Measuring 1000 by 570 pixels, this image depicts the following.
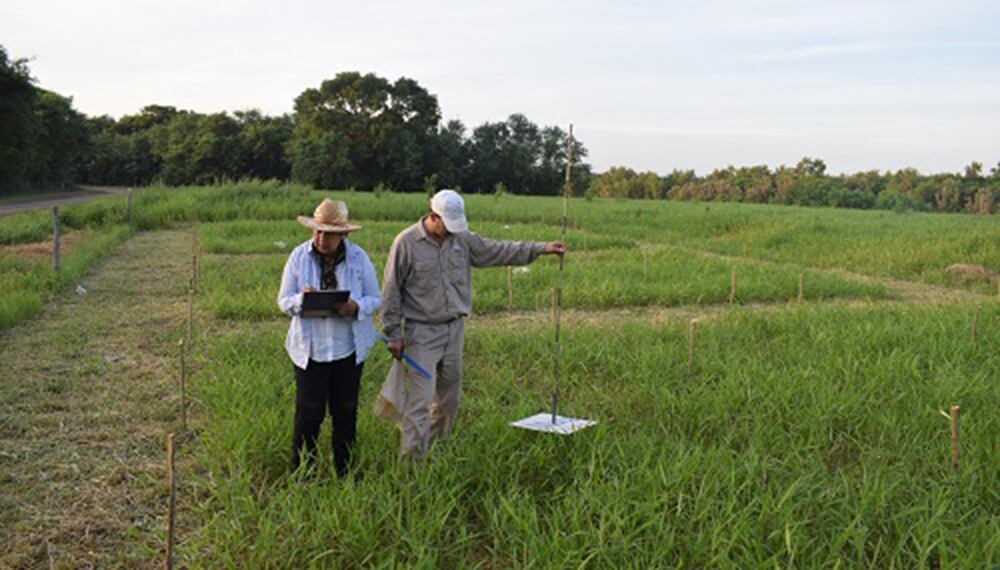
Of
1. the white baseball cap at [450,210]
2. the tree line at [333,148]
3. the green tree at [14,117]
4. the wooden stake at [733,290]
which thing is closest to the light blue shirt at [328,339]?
the white baseball cap at [450,210]

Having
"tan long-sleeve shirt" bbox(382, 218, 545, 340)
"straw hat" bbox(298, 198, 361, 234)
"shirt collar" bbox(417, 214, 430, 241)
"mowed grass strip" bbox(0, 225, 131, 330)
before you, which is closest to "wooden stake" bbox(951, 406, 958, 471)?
"tan long-sleeve shirt" bbox(382, 218, 545, 340)

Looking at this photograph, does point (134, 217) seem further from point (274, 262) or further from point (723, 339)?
point (723, 339)

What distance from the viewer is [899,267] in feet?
41.1

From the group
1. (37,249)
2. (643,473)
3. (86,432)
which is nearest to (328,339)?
(643,473)

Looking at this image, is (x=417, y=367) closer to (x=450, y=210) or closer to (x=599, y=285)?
(x=450, y=210)

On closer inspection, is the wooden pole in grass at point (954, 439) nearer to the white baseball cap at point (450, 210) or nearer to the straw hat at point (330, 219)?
the white baseball cap at point (450, 210)

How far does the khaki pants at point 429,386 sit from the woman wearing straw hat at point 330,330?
23cm

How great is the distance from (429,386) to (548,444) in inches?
24.9

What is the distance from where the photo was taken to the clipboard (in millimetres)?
3293

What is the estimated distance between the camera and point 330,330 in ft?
11.2

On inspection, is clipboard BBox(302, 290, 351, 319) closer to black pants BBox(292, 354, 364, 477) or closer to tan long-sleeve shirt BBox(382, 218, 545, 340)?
black pants BBox(292, 354, 364, 477)

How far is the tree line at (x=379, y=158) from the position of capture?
3903 cm

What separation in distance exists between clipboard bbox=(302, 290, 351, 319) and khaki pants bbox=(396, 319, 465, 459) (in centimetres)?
47

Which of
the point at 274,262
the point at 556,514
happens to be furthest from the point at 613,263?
the point at 556,514
